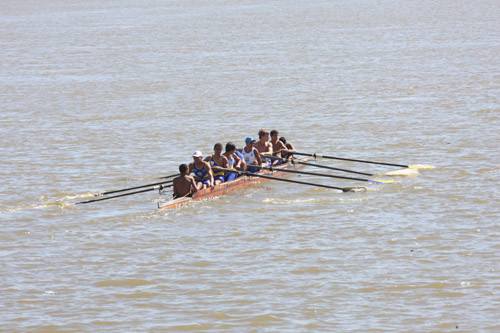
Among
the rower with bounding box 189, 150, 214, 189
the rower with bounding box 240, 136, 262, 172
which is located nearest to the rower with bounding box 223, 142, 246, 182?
the rower with bounding box 240, 136, 262, 172

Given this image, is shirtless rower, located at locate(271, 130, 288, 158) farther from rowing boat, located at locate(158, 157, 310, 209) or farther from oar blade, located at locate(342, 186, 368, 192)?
oar blade, located at locate(342, 186, 368, 192)

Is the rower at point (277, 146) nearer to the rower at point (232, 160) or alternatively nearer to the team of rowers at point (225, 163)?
the team of rowers at point (225, 163)

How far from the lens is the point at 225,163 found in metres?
21.5

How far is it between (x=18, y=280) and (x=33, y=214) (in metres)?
4.59

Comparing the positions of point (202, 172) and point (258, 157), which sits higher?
point (258, 157)

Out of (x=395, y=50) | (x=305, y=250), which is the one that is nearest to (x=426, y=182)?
(x=305, y=250)

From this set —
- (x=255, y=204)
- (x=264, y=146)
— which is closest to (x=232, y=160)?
(x=255, y=204)

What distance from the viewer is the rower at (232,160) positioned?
2166 centimetres

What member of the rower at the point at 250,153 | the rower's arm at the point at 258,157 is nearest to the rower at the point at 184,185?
the rower at the point at 250,153

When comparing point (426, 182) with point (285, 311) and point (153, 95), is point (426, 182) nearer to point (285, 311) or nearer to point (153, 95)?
point (285, 311)

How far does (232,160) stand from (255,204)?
80.3 inches

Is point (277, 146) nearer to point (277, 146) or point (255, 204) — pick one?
point (277, 146)

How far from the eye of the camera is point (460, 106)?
106ft

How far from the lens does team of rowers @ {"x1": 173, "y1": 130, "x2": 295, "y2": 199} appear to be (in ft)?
65.1
